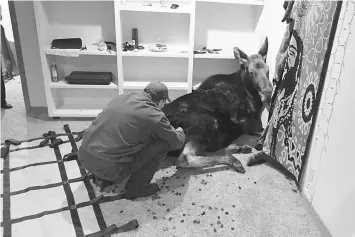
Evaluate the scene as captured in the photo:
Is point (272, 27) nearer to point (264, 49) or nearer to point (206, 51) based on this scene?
point (264, 49)

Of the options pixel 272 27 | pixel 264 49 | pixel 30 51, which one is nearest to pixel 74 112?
pixel 30 51

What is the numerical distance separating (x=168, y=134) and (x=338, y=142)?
1.08 m

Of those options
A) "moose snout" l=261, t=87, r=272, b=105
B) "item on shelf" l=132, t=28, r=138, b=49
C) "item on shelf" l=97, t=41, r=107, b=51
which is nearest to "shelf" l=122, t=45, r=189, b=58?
"item on shelf" l=132, t=28, r=138, b=49

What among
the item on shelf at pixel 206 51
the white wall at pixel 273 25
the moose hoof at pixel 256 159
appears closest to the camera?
the moose hoof at pixel 256 159

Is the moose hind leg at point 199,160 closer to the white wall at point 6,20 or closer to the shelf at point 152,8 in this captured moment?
the shelf at point 152,8

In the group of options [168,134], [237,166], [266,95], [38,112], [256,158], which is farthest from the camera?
[38,112]

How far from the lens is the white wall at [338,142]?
6.16 feet

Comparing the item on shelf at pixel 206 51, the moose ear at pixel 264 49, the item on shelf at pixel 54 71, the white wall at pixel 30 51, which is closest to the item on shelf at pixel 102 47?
the item on shelf at pixel 54 71

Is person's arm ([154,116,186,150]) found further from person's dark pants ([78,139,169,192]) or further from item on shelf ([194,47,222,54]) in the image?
item on shelf ([194,47,222,54])

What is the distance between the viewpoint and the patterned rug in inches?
85.0

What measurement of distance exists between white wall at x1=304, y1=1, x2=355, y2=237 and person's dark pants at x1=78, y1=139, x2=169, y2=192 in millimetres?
1068

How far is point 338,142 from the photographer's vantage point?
199cm

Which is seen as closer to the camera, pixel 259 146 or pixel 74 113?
pixel 259 146

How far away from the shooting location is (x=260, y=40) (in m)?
3.51
